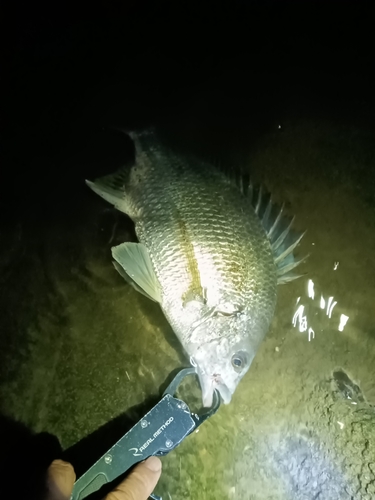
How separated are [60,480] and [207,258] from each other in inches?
46.6

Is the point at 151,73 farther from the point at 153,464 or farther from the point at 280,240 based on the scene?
the point at 153,464

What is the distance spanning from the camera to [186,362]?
229 cm

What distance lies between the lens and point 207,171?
232cm

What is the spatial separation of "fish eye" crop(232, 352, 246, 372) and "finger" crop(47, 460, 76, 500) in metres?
0.88

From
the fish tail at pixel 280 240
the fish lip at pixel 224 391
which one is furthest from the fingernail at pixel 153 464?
the fish tail at pixel 280 240

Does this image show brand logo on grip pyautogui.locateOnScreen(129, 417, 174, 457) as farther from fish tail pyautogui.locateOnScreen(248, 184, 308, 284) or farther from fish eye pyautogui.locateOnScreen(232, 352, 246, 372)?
fish tail pyautogui.locateOnScreen(248, 184, 308, 284)

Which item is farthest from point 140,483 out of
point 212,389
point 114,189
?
point 114,189

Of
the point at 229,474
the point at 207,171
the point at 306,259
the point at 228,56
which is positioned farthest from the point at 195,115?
the point at 229,474

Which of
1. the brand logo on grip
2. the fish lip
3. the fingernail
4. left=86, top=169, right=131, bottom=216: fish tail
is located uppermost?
left=86, top=169, right=131, bottom=216: fish tail

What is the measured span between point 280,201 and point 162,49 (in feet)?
4.74

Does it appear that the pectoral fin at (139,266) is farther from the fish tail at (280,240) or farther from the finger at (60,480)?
the finger at (60,480)

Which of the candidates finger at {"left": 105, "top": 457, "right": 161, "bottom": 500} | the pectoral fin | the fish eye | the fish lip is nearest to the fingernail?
finger at {"left": 105, "top": 457, "right": 161, "bottom": 500}

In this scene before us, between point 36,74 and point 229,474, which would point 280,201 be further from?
point 36,74

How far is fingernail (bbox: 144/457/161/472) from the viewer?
1.92 metres
